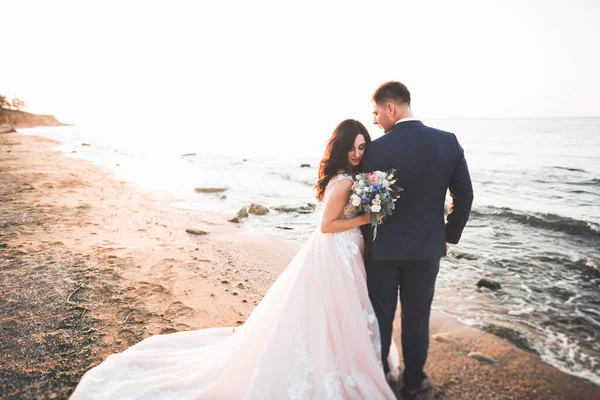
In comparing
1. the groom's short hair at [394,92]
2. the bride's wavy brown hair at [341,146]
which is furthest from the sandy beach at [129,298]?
the groom's short hair at [394,92]

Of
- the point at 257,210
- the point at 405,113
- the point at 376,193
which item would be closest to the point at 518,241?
the point at 257,210

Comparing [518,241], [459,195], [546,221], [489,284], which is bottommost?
[489,284]

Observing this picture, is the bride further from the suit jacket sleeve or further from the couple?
the suit jacket sleeve

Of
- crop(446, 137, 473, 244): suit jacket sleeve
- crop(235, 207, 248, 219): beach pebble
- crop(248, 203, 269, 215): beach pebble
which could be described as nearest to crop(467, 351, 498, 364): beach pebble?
crop(446, 137, 473, 244): suit jacket sleeve

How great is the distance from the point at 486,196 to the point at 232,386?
1420 centimetres

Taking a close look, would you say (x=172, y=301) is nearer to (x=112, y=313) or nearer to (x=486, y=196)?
(x=112, y=313)

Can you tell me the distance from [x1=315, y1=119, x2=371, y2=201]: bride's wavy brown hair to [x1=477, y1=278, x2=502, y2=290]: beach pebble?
13.8ft

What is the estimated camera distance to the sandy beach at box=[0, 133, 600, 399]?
3.31 meters

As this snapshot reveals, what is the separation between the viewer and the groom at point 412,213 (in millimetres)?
2758

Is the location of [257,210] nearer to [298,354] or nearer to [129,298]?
[129,298]

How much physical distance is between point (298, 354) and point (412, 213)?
1.56m

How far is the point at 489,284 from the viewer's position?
5754 millimetres

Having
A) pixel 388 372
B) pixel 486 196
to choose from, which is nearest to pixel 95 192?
pixel 388 372

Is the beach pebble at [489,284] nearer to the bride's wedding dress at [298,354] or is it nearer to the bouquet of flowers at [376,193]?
the bride's wedding dress at [298,354]
